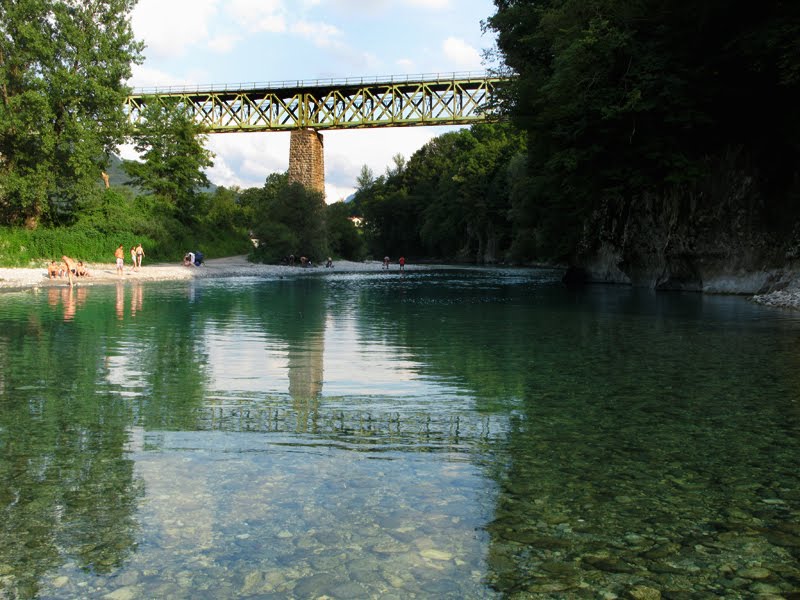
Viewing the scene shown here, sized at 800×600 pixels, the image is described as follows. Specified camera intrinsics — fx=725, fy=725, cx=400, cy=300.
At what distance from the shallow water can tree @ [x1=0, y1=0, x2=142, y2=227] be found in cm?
3549

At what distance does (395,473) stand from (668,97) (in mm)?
27140

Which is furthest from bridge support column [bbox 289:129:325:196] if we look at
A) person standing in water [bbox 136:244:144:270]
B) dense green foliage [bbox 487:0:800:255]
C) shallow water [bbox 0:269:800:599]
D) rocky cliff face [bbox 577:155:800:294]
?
shallow water [bbox 0:269:800:599]

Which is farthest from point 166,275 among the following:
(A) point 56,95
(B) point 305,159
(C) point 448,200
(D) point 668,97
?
(C) point 448,200

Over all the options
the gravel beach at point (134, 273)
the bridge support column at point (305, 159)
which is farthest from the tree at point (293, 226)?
the bridge support column at point (305, 159)

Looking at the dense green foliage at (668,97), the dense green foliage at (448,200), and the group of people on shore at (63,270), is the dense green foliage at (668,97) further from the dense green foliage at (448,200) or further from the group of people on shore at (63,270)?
the dense green foliage at (448,200)

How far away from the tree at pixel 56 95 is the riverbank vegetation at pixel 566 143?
12 centimetres

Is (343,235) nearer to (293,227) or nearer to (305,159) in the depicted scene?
(305,159)

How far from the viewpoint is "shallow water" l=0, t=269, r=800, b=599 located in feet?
12.8

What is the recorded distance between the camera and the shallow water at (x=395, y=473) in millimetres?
3889

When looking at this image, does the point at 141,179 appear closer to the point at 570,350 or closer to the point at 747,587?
the point at 570,350

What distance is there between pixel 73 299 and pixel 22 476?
20.5 metres

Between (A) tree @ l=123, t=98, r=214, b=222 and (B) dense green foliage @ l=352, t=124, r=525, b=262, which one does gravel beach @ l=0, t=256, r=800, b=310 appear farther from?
(B) dense green foliage @ l=352, t=124, r=525, b=262

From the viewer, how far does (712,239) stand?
105 feet

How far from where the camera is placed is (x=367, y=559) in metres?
4.04
